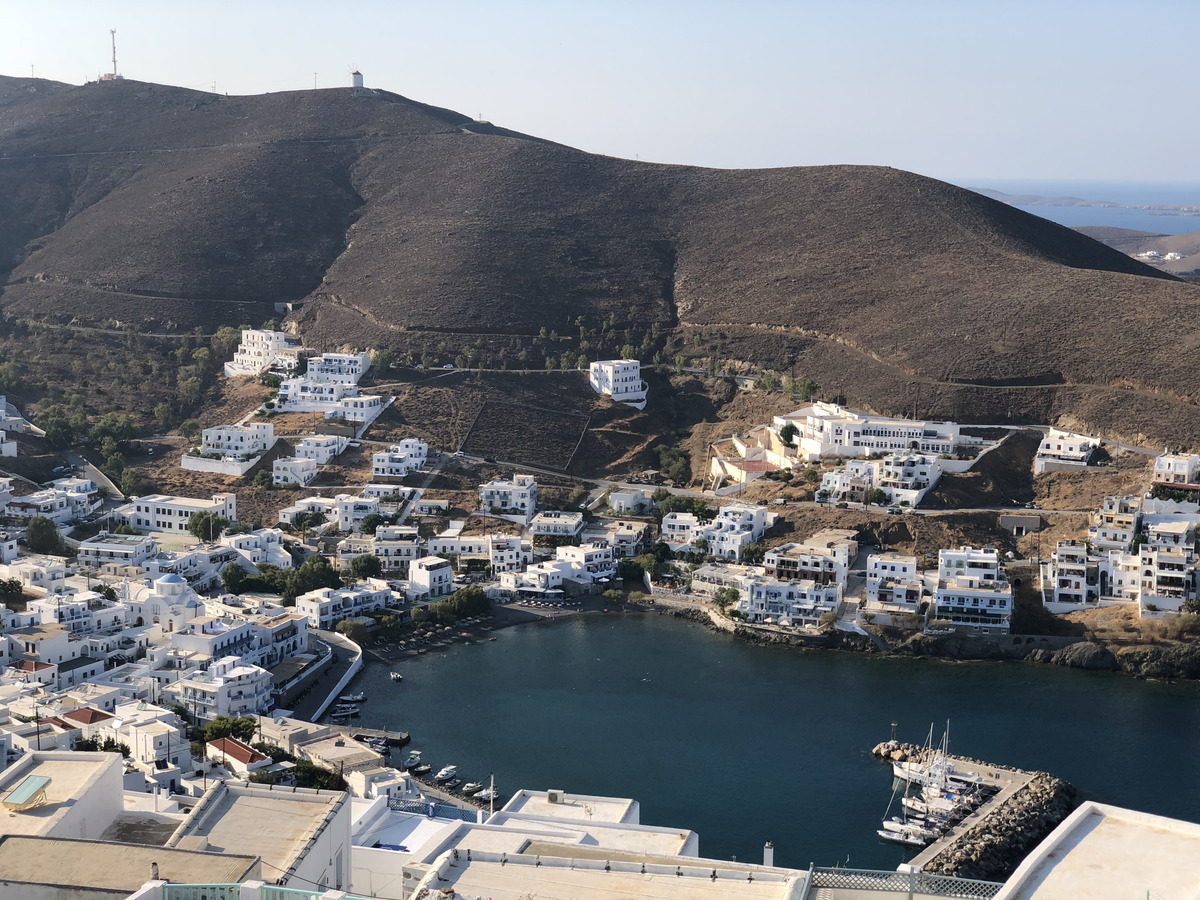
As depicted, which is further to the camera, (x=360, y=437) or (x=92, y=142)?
(x=92, y=142)

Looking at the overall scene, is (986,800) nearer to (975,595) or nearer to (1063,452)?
(975,595)

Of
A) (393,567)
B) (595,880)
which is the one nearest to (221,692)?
(393,567)

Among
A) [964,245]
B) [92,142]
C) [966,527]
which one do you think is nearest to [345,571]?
[966,527]

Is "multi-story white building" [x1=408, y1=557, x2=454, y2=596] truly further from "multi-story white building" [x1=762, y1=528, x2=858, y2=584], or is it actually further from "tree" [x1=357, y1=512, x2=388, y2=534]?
"multi-story white building" [x1=762, y1=528, x2=858, y2=584]

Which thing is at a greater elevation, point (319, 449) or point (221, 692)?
point (319, 449)

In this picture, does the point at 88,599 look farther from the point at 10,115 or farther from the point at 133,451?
the point at 10,115

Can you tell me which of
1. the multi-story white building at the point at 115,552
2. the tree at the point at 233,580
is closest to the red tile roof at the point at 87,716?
the tree at the point at 233,580

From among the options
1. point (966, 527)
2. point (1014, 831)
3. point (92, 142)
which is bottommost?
point (1014, 831)
